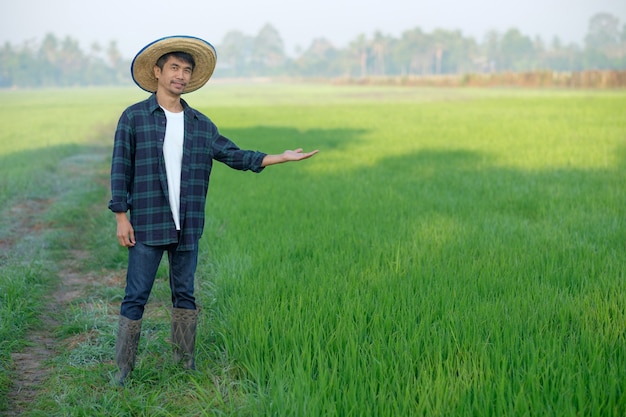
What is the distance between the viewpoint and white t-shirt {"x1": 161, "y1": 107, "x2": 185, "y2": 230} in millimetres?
3086

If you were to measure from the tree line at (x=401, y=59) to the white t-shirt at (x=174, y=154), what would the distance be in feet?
428

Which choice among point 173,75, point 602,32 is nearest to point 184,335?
point 173,75

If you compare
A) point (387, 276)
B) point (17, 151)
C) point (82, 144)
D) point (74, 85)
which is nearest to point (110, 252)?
point (387, 276)

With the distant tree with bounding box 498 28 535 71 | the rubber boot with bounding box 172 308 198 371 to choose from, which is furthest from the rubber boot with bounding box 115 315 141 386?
the distant tree with bounding box 498 28 535 71

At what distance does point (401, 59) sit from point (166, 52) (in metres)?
149

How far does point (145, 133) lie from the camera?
9.92ft

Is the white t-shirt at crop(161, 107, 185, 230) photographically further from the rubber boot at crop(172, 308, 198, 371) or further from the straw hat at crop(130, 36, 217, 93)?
the rubber boot at crop(172, 308, 198, 371)

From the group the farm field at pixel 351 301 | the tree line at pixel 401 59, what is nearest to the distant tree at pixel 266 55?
the tree line at pixel 401 59

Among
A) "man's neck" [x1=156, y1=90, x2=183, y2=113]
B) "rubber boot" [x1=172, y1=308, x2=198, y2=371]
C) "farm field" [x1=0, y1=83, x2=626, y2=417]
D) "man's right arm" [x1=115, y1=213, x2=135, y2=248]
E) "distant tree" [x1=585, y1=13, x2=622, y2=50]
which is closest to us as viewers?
"farm field" [x1=0, y1=83, x2=626, y2=417]

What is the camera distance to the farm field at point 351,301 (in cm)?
271

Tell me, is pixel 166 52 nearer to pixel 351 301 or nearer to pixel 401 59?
pixel 351 301

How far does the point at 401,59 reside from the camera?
147625mm

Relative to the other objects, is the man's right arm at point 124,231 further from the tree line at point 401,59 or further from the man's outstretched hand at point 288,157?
the tree line at point 401,59

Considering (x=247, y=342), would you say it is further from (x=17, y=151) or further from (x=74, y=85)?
(x=74, y=85)
